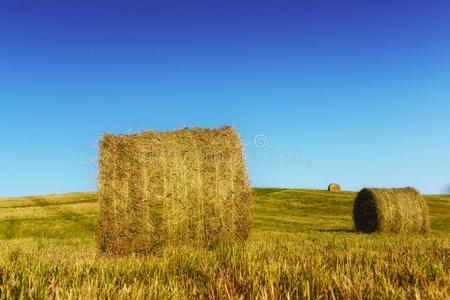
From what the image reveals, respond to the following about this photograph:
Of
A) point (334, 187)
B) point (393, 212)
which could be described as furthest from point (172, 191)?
point (334, 187)

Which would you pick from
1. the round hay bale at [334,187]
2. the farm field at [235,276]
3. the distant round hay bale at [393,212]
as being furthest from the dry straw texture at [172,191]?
the round hay bale at [334,187]

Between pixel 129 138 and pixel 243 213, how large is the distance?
325 centimetres

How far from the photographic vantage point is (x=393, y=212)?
14.9 metres

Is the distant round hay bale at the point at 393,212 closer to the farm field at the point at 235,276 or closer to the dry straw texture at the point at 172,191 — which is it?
the dry straw texture at the point at 172,191

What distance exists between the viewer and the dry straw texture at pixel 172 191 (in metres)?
7.04

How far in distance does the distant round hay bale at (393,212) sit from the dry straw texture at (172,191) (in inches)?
388

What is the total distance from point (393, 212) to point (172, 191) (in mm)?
12096

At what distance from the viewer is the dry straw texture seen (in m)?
7.04

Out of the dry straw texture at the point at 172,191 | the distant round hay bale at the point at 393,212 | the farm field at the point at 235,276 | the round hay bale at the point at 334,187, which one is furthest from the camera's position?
the round hay bale at the point at 334,187

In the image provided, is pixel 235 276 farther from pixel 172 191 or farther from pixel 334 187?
pixel 334 187

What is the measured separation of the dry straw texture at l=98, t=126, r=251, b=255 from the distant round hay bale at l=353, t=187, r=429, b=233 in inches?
388

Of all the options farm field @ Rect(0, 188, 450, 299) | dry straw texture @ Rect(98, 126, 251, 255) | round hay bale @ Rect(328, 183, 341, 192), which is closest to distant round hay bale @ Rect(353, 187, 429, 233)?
dry straw texture @ Rect(98, 126, 251, 255)

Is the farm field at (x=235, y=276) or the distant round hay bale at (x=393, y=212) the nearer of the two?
the farm field at (x=235, y=276)

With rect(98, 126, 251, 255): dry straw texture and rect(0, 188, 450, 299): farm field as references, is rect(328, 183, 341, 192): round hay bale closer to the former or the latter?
rect(98, 126, 251, 255): dry straw texture
